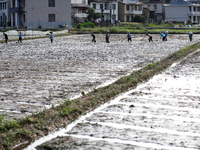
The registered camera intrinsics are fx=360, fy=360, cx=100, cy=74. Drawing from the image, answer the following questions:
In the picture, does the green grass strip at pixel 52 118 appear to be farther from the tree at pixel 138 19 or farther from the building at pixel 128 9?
the building at pixel 128 9

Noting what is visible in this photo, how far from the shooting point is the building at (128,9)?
8150cm

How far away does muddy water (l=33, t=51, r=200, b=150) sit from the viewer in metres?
5.95

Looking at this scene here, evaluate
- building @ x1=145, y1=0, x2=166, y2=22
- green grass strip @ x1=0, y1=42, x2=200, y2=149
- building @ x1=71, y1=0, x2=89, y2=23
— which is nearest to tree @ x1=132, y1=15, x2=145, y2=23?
building @ x1=71, y1=0, x2=89, y2=23

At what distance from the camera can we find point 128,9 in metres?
82.6

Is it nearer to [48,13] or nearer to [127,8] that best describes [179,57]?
[48,13]

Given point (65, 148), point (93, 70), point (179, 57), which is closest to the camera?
point (65, 148)

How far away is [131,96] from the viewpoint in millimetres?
9750

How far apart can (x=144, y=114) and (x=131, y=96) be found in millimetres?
1968

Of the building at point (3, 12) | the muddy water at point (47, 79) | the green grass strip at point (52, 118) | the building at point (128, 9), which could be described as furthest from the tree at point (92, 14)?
the green grass strip at point (52, 118)

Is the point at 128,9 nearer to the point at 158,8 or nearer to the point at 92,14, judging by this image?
the point at 92,14

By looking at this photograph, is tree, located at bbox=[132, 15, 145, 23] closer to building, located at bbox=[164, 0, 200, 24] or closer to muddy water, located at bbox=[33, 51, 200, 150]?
building, located at bbox=[164, 0, 200, 24]

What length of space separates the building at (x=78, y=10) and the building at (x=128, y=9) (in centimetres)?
1046

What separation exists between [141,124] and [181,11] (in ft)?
265

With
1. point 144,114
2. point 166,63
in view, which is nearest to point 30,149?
point 144,114
